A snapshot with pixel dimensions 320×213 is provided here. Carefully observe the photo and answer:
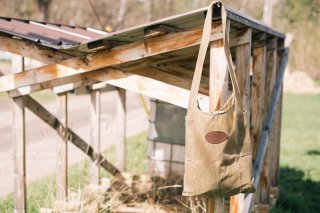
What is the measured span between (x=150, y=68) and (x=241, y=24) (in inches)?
39.6

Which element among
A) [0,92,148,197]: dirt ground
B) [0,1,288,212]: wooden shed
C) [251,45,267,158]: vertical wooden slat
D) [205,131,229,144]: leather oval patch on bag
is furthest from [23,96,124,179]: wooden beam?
[205,131,229,144]: leather oval patch on bag

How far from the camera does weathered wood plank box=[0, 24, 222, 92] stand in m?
3.36

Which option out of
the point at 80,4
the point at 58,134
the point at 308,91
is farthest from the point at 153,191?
the point at 80,4

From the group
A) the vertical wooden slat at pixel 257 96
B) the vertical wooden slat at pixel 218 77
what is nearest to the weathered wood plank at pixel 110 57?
the vertical wooden slat at pixel 218 77

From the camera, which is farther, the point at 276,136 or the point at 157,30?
the point at 276,136

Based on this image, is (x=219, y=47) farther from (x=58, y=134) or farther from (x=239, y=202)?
(x=58, y=134)

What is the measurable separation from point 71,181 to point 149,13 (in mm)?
26260

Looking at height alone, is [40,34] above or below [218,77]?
above

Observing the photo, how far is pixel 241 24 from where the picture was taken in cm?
376

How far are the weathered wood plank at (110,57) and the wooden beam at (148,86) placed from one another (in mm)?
153

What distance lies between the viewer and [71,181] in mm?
6727

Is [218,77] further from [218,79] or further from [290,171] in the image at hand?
[290,171]

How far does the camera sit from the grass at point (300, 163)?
21.5 feet

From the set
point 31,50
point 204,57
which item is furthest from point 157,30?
point 31,50
